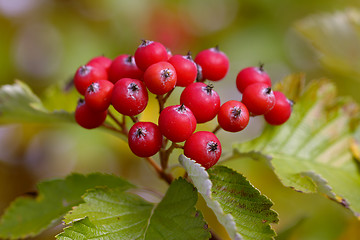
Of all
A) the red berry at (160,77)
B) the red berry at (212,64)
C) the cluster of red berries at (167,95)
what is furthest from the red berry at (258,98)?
the red berry at (160,77)

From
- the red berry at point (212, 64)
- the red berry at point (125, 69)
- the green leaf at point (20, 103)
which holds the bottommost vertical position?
the green leaf at point (20, 103)

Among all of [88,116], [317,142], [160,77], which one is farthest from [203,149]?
[317,142]

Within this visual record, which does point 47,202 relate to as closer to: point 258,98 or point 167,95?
point 167,95

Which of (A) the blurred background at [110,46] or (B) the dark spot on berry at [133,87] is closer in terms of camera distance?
(B) the dark spot on berry at [133,87]

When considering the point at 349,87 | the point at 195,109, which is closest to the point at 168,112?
the point at 195,109

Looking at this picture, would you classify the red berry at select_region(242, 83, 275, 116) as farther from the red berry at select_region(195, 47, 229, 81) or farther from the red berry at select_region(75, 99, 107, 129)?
the red berry at select_region(75, 99, 107, 129)

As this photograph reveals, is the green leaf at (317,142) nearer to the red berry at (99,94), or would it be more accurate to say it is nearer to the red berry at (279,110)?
the red berry at (279,110)

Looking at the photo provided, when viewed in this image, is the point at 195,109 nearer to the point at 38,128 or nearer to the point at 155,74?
the point at 155,74
